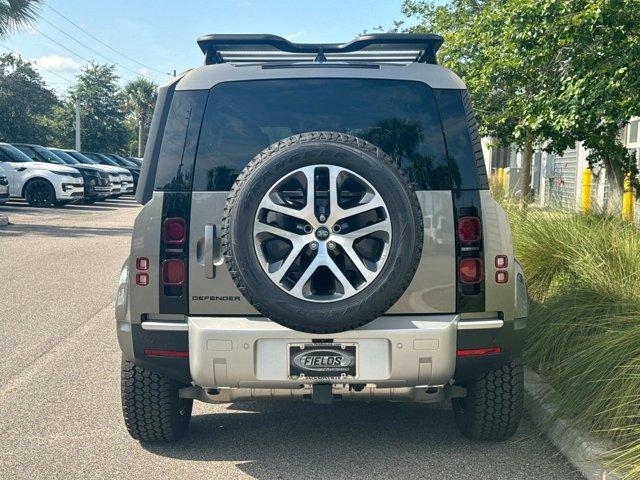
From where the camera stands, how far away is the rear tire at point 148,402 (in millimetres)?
4277

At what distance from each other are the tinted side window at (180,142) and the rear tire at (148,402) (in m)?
0.99

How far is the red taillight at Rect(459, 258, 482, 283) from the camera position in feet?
12.9

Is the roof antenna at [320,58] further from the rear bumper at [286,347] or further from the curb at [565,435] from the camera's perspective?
the curb at [565,435]

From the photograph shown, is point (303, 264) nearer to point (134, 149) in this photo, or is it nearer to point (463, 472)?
point (463, 472)

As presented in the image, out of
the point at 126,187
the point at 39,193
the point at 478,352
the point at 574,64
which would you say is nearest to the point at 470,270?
the point at 478,352

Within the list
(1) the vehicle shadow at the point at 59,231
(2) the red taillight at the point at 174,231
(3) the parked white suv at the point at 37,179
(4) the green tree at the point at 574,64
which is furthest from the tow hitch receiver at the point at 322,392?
(3) the parked white suv at the point at 37,179

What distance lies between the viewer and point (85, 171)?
25.8 metres

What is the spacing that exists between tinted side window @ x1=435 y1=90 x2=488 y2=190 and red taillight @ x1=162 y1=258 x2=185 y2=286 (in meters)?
Answer: 1.36

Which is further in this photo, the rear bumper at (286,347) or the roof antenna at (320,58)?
the roof antenna at (320,58)

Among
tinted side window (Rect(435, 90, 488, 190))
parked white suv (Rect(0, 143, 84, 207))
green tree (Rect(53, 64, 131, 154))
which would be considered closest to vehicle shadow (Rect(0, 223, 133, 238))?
parked white suv (Rect(0, 143, 84, 207))

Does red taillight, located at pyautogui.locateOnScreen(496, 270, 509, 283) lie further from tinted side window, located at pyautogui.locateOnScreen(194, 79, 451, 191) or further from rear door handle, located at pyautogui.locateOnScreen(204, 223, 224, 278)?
rear door handle, located at pyautogui.locateOnScreen(204, 223, 224, 278)

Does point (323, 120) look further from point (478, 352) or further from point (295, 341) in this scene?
point (478, 352)

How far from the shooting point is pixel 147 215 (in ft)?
13.0

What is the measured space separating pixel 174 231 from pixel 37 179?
2040 cm
